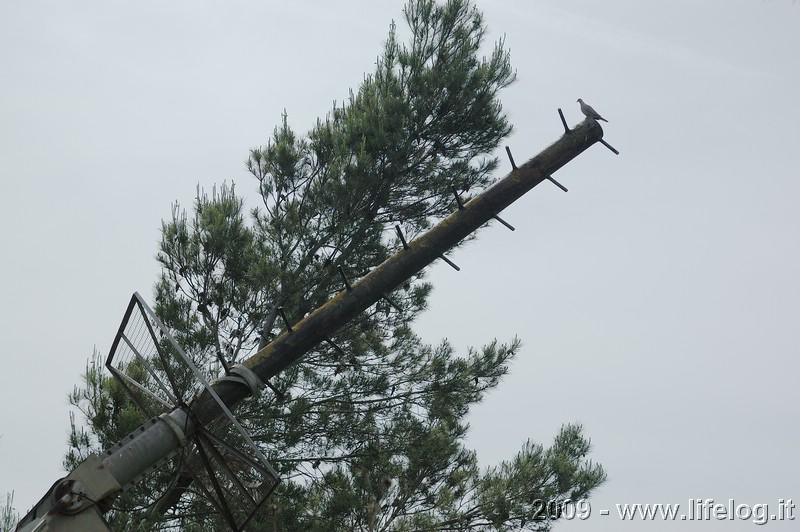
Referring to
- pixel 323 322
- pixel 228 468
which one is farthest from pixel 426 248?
pixel 228 468

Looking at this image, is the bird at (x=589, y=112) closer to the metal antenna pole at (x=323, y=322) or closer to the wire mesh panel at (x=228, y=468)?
the metal antenna pole at (x=323, y=322)

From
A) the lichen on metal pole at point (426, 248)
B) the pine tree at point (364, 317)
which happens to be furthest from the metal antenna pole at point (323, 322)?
the pine tree at point (364, 317)

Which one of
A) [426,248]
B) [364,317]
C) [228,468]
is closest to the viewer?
[228,468]

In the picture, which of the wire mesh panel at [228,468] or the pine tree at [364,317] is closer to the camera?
the wire mesh panel at [228,468]

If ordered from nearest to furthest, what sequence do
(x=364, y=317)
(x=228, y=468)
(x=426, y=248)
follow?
(x=228, y=468), (x=426, y=248), (x=364, y=317)

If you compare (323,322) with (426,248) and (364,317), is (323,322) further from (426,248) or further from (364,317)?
(364,317)

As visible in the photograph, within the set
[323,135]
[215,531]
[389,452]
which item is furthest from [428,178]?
[215,531]

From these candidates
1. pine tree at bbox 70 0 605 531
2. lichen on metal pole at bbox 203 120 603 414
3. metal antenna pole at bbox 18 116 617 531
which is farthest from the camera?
pine tree at bbox 70 0 605 531

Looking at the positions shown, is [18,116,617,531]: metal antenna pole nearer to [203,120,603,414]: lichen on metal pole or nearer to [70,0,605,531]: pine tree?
[203,120,603,414]: lichen on metal pole

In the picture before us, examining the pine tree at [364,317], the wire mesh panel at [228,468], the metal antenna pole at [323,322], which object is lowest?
the wire mesh panel at [228,468]

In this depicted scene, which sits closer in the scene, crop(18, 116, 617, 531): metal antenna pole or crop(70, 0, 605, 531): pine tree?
crop(18, 116, 617, 531): metal antenna pole

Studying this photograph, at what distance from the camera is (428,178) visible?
11344 mm

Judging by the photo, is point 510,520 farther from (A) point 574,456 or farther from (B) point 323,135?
(B) point 323,135

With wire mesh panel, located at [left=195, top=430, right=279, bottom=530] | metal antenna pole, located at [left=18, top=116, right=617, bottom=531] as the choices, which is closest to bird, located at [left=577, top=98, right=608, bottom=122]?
metal antenna pole, located at [left=18, top=116, right=617, bottom=531]
